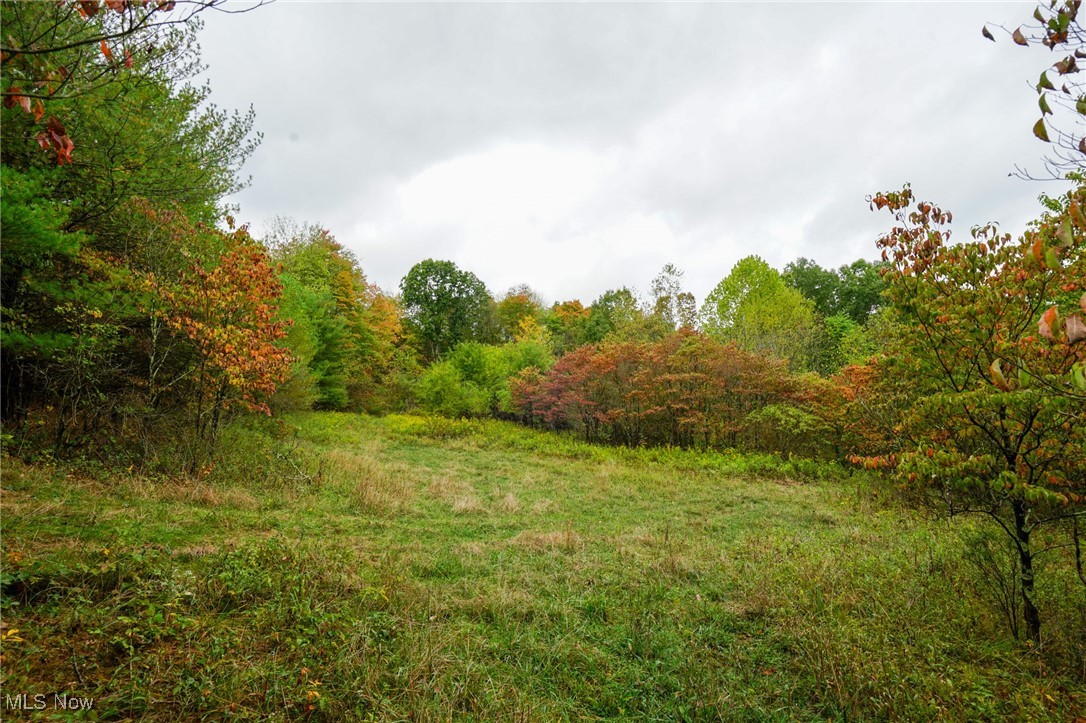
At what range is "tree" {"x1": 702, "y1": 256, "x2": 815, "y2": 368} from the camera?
21453mm

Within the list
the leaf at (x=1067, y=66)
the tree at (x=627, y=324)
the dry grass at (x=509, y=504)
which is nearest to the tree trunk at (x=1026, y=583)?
the leaf at (x=1067, y=66)

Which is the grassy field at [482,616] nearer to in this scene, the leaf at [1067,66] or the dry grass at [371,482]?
the dry grass at [371,482]

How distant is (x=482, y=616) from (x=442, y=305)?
1289 inches

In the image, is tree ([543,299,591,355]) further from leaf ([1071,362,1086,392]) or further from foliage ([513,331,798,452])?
leaf ([1071,362,1086,392])

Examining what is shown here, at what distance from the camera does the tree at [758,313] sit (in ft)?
70.4

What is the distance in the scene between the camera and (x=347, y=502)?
7.50 metres

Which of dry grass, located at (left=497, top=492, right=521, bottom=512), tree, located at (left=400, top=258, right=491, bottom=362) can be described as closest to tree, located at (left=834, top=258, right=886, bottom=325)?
tree, located at (left=400, top=258, right=491, bottom=362)

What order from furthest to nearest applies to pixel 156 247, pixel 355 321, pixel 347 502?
pixel 355 321 → pixel 156 247 → pixel 347 502

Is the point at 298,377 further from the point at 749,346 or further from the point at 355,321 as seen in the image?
the point at 749,346

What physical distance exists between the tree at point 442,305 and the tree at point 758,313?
60.1 ft

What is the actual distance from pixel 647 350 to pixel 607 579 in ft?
44.6

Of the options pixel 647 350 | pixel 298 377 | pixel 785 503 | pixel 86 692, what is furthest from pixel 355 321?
pixel 86 692

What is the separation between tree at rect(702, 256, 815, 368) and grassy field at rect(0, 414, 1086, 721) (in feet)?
50.7

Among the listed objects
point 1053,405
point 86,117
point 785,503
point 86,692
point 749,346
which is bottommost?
point 785,503
